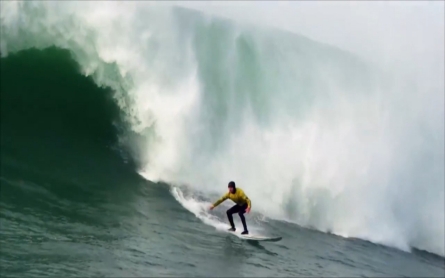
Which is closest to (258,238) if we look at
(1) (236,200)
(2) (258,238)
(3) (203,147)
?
(2) (258,238)

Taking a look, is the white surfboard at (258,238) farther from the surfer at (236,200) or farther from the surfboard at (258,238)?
the surfer at (236,200)

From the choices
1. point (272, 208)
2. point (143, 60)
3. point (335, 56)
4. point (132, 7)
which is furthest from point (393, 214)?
point (132, 7)

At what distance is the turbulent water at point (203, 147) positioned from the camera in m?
9.05

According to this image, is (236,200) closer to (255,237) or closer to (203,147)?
(255,237)

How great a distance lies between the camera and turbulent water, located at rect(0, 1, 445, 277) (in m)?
9.05

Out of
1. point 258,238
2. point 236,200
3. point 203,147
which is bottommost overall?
point 258,238

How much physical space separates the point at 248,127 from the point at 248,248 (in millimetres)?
5989

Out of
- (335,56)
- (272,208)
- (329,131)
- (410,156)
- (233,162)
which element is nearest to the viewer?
(272,208)

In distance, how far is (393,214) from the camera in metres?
15.0

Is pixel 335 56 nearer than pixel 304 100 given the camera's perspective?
No

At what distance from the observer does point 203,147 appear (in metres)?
13.9

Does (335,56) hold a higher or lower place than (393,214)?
higher

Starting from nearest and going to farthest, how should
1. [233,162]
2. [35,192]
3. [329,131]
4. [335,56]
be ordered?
[35,192]
[233,162]
[329,131]
[335,56]

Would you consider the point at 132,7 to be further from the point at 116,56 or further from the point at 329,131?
the point at 329,131
